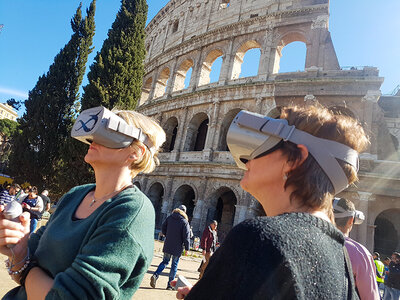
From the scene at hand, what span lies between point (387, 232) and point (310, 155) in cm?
1498

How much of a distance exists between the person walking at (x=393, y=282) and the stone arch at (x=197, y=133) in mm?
11952

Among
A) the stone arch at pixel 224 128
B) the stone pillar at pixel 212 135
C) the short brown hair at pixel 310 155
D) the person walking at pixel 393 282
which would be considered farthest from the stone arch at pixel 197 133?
the short brown hair at pixel 310 155

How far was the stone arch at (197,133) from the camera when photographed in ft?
55.5

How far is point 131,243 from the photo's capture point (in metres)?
1.25

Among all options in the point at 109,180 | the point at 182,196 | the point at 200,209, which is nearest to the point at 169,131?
the point at 182,196

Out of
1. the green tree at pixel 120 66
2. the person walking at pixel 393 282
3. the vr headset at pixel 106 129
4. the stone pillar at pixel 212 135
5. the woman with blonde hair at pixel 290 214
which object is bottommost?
the person walking at pixel 393 282

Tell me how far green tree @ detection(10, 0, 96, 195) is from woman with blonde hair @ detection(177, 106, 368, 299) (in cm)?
1883

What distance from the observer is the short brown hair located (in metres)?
1.04

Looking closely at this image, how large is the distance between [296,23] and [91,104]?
1283 centimetres

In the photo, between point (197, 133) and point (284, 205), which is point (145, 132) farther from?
point (197, 133)

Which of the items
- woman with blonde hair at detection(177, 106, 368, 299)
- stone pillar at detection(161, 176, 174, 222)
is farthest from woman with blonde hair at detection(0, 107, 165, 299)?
stone pillar at detection(161, 176, 174, 222)

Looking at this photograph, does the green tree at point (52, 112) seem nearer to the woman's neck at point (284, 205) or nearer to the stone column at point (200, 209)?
the stone column at point (200, 209)

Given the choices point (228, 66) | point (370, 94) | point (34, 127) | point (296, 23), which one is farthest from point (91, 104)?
point (370, 94)

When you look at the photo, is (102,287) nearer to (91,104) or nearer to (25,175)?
(91,104)
